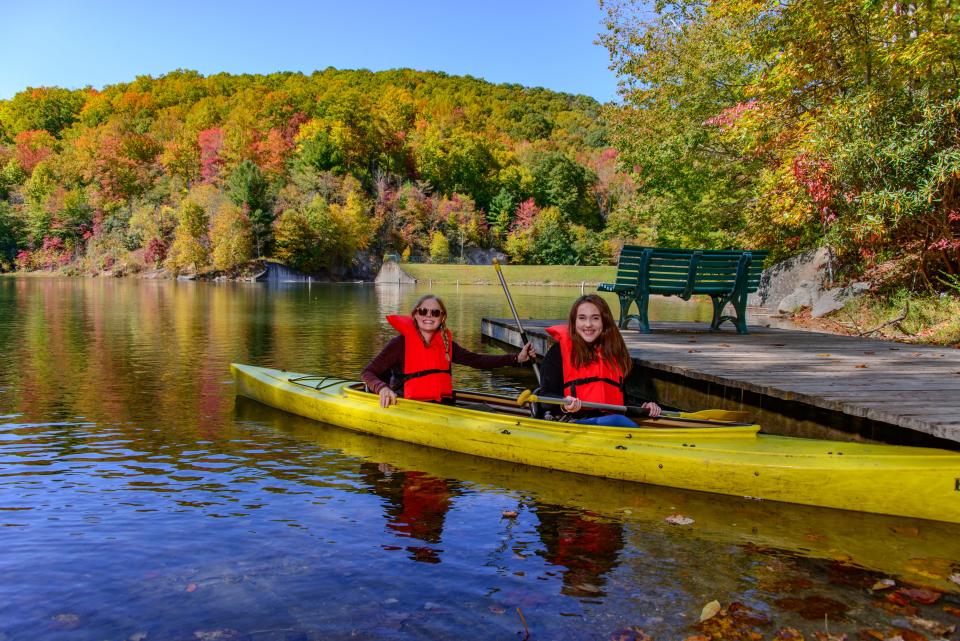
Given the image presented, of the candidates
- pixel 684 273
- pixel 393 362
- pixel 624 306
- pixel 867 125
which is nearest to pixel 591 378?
pixel 393 362

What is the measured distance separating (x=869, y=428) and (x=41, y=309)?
25.0 meters

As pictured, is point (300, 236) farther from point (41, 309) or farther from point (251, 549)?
point (251, 549)

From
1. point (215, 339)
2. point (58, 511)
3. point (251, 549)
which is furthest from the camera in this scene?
point (215, 339)

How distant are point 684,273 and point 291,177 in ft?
267

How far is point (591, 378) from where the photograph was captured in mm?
5934

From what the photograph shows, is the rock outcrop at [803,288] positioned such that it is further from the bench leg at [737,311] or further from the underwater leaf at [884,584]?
the underwater leaf at [884,584]

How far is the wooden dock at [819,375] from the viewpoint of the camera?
5355mm

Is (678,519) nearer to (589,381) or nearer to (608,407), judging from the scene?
(608,407)

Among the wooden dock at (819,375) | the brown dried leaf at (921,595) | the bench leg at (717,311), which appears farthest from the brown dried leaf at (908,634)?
the bench leg at (717,311)

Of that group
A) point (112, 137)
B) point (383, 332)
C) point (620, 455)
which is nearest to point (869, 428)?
point (620, 455)

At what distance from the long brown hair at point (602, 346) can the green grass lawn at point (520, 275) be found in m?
57.4

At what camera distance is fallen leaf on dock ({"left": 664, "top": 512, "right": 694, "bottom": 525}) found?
4849 mm

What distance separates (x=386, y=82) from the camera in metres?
129

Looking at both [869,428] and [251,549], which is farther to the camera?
[869,428]
